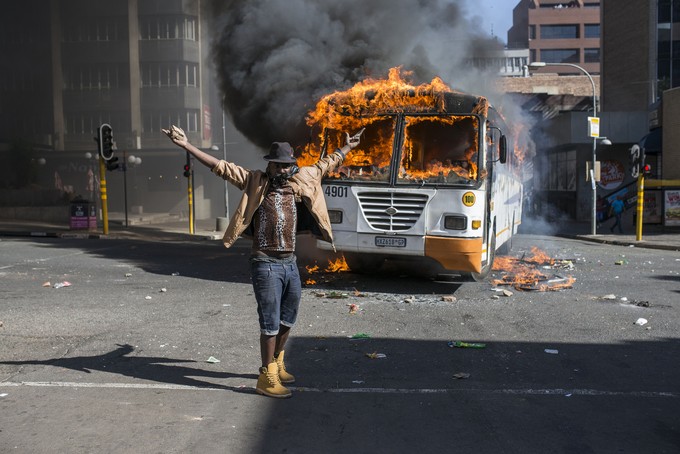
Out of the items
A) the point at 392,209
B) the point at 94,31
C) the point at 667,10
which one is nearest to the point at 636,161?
the point at 392,209

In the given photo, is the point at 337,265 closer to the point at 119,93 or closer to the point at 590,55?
the point at 119,93

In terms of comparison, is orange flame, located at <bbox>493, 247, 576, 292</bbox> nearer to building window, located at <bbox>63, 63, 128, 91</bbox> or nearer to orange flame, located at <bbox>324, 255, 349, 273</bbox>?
orange flame, located at <bbox>324, 255, 349, 273</bbox>

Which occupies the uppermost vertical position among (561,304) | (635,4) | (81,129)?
(635,4)

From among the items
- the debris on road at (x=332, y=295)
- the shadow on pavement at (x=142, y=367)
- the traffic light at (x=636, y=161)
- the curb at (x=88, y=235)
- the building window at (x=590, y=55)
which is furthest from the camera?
the building window at (x=590, y=55)

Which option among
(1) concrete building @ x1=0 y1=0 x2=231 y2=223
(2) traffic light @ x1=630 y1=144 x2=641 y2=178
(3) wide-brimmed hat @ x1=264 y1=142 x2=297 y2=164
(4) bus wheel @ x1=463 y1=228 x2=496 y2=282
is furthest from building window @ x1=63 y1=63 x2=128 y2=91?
(3) wide-brimmed hat @ x1=264 y1=142 x2=297 y2=164

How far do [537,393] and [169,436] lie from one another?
2.69m

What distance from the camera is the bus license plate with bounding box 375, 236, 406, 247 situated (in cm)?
937

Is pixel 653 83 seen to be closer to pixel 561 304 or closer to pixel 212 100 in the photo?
pixel 212 100

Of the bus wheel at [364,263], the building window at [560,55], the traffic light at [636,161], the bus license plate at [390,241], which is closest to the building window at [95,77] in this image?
the traffic light at [636,161]

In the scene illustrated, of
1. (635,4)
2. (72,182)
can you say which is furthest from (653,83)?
(72,182)

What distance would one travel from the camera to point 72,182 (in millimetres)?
50250

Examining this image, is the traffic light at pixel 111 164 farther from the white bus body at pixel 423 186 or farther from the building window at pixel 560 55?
the building window at pixel 560 55

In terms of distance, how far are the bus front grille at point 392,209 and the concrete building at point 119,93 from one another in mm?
40644

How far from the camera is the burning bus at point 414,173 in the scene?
30.3ft
